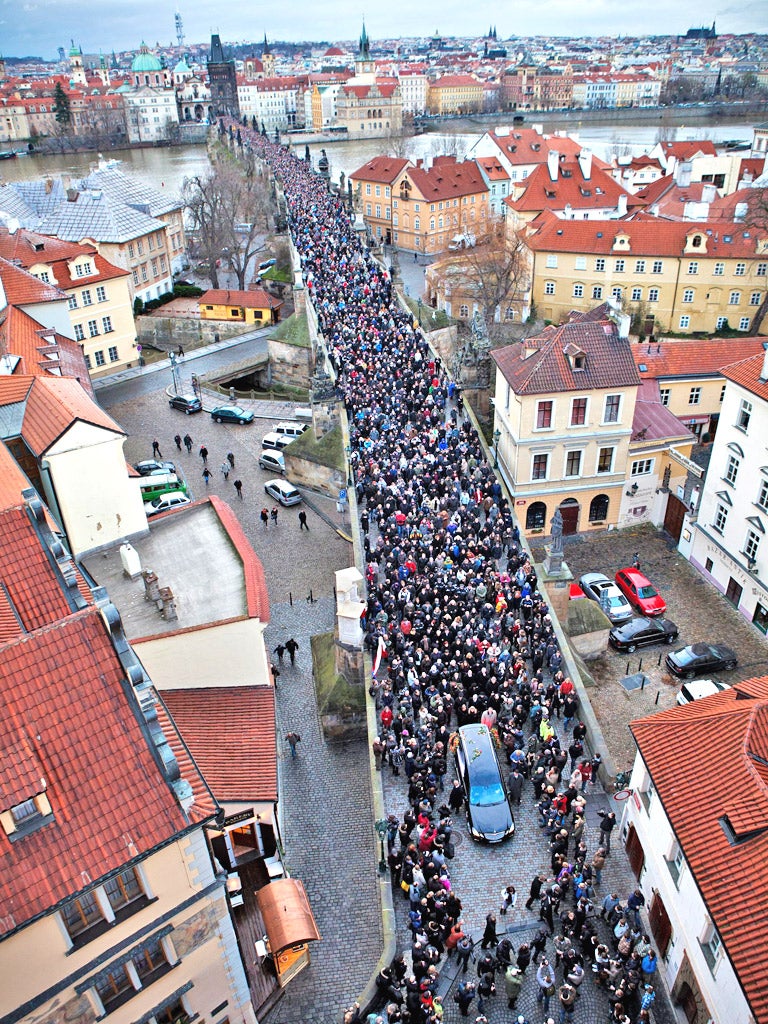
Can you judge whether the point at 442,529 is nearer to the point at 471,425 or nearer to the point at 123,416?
the point at 471,425

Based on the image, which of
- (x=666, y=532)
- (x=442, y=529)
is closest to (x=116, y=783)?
(x=442, y=529)

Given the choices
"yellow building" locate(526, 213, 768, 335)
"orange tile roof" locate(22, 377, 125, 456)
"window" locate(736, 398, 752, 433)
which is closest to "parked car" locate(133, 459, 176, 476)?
"orange tile roof" locate(22, 377, 125, 456)

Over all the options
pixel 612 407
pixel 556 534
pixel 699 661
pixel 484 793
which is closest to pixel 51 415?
pixel 556 534

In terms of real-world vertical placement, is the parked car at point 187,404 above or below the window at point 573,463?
below


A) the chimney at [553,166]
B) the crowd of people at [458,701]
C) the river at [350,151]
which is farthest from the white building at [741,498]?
the river at [350,151]

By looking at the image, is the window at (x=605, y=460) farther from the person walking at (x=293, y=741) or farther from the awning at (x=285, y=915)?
the awning at (x=285, y=915)

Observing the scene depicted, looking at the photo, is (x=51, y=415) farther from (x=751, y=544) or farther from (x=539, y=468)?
(x=751, y=544)
